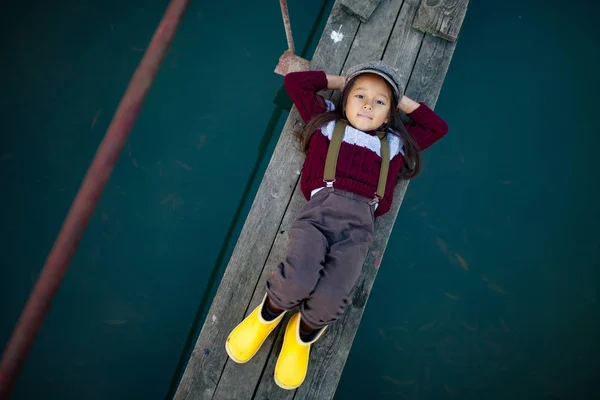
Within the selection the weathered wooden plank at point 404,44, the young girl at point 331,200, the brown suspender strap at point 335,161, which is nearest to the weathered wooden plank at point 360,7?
the weathered wooden plank at point 404,44

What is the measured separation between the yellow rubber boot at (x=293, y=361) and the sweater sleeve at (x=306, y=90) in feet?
3.13

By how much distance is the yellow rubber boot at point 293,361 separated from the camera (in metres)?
1.75

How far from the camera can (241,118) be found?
2.78 metres

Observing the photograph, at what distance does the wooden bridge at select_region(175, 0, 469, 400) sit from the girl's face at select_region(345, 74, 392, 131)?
29cm

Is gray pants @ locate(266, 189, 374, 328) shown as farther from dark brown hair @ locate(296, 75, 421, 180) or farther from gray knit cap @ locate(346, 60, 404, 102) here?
gray knit cap @ locate(346, 60, 404, 102)

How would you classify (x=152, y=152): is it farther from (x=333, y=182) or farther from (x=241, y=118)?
(x=333, y=182)

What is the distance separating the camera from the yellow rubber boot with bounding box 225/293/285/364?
1.77m

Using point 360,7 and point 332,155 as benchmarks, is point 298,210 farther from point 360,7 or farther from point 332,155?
point 360,7

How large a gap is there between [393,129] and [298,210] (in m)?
0.60

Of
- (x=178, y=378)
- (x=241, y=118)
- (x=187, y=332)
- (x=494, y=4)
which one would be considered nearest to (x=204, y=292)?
(x=187, y=332)

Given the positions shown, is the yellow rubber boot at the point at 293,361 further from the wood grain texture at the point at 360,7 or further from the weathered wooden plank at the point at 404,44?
the wood grain texture at the point at 360,7

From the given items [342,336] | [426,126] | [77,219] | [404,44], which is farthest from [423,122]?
[77,219]

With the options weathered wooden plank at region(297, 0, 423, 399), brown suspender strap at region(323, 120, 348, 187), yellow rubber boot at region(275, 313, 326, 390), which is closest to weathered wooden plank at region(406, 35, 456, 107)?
weathered wooden plank at region(297, 0, 423, 399)

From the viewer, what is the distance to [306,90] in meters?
1.94
